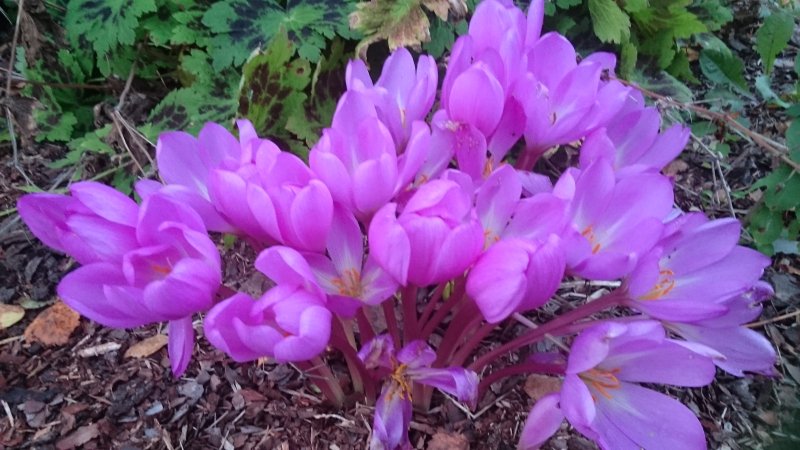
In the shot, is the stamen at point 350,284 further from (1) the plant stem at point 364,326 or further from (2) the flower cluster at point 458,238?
(1) the plant stem at point 364,326

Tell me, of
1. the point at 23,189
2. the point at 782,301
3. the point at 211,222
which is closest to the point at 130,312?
the point at 211,222

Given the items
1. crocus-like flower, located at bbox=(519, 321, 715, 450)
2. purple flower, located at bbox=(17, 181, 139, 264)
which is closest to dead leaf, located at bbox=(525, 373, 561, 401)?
crocus-like flower, located at bbox=(519, 321, 715, 450)

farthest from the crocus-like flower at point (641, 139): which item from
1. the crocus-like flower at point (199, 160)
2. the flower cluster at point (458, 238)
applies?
the crocus-like flower at point (199, 160)

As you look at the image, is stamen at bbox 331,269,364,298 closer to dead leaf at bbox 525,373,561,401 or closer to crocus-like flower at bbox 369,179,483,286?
crocus-like flower at bbox 369,179,483,286

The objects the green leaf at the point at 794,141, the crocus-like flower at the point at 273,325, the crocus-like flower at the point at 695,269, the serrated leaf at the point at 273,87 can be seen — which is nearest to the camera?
the crocus-like flower at the point at 273,325

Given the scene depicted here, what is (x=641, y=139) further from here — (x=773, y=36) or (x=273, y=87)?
(x=773, y=36)
